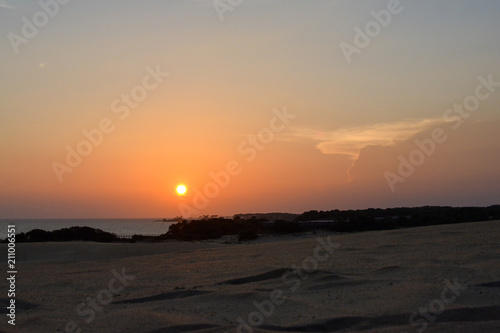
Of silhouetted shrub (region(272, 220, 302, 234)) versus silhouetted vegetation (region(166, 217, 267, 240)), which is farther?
silhouetted shrub (region(272, 220, 302, 234))

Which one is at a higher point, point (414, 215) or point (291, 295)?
point (414, 215)

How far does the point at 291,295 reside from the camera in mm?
8125

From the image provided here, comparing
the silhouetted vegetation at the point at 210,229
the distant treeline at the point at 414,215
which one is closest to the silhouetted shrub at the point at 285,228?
the silhouetted vegetation at the point at 210,229

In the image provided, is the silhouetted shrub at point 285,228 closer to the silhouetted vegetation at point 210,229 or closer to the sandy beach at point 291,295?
the silhouetted vegetation at point 210,229

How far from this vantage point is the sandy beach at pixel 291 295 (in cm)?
631

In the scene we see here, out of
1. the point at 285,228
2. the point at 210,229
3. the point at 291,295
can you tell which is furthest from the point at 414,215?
the point at 291,295

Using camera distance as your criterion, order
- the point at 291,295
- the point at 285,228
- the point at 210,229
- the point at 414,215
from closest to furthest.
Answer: the point at 291,295, the point at 285,228, the point at 210,229, the point at 414,215

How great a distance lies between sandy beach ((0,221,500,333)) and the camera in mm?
6312

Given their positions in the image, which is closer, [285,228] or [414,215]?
[285,228]

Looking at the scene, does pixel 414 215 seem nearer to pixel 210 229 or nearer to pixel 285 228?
pixel 285 228

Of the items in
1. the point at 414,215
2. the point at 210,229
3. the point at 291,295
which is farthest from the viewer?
the point at 414,215

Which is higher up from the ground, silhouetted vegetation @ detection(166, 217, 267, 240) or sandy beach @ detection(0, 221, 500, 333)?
silhouetted vegetation @ detection(166, 217, 267, 240)

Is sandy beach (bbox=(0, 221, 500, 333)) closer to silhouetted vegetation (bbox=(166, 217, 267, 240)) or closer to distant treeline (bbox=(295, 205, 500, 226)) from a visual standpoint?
silhouetted vegetation (bbox=(166, 217, 267, 240))

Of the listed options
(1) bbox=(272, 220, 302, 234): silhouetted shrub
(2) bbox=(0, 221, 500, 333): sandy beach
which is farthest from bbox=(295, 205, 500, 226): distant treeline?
(2) bbox=(0, 221, 500, 333): sandy beach
